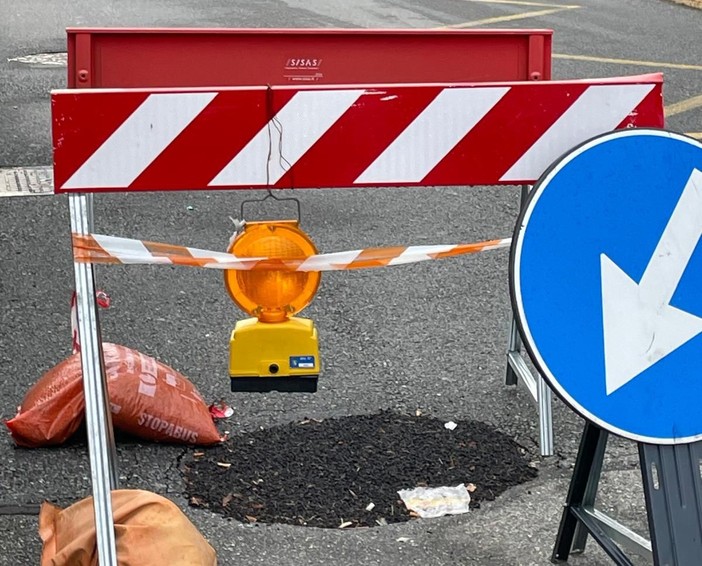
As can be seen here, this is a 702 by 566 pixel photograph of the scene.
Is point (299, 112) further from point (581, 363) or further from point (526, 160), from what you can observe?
point (581, 363)

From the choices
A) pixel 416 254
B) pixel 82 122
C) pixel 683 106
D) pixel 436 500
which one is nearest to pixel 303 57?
pixel 416 254

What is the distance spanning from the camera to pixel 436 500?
398 cm

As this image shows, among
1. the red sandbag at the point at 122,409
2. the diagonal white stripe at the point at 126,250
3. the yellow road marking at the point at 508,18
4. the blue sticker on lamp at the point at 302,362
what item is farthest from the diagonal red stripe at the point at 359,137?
the yellow road marking at the point at 508,18

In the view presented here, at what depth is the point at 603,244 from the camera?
8.73 ft

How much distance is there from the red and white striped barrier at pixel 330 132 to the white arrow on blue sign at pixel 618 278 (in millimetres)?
272

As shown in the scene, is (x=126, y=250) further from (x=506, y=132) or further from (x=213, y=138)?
(x=506, y=132)

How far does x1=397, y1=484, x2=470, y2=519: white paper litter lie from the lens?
3920 millimetres

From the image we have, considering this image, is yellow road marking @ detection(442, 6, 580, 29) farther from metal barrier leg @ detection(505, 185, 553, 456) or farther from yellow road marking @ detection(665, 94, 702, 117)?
metal barrier leg @ detection(505, 185, 553, 456)

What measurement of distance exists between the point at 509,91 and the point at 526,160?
0.17 meters

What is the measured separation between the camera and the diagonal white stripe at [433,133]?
2879mm

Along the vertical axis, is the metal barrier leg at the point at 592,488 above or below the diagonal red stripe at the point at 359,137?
below

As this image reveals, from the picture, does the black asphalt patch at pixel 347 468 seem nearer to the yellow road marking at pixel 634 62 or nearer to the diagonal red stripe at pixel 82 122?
the diagonal red stripe at pixel 82 122

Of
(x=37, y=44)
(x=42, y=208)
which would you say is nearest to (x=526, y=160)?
(x=42, y=208)

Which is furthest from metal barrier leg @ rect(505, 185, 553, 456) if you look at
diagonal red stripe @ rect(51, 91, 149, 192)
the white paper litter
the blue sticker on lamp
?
diagonal red stripe @ rect(51, 91, 149, 192)
